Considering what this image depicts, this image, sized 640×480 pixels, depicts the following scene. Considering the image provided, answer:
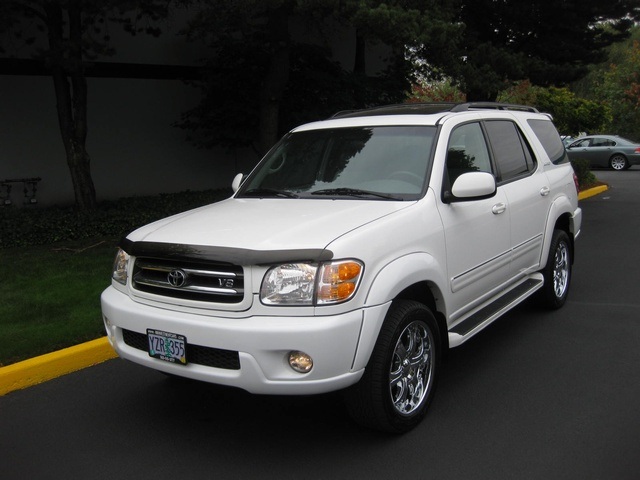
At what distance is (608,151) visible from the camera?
26516 mm

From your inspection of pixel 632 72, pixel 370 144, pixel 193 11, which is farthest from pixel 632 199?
pixel 632 72

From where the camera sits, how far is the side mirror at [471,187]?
4.37 metres

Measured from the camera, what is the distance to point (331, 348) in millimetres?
3426

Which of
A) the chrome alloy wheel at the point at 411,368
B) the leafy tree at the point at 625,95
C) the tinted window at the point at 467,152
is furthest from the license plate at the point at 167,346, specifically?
the leafy tree at the point at 625,95

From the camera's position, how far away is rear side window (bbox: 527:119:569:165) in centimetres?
651

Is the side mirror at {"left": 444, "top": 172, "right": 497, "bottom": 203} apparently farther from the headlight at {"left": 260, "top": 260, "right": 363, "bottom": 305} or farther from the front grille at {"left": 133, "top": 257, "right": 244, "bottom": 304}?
the front grille at {"left": 133, "top": 257, "right": 244, "bottom": 304}

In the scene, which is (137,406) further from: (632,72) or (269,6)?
(632,72)

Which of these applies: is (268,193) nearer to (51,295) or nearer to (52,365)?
(52,365)

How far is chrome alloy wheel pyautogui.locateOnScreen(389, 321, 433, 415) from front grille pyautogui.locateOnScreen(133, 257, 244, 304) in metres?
0.99

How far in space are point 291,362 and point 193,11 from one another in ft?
39.5

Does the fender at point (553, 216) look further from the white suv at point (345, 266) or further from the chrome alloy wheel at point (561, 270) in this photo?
the white suv at point (345, 266)

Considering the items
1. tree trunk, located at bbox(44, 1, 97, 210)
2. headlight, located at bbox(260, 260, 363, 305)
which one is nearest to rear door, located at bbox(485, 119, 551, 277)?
headlight, located at bbox(260, 260, 363, 305)

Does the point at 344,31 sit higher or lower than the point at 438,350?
higher

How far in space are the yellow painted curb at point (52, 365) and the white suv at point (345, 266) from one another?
1.12m
